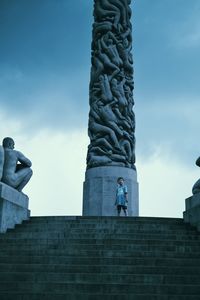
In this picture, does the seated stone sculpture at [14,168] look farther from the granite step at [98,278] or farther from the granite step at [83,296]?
the granite step at [83,296]

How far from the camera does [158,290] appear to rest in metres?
8.06

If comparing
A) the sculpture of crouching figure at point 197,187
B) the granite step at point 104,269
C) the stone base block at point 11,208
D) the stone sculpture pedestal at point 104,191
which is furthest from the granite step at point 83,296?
the stone sculpture pedestal at point 104,191

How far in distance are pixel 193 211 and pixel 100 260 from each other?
4.04 meters

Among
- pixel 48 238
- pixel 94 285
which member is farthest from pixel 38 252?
pixel 94 285

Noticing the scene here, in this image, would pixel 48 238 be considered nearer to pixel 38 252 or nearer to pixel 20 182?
pixel 38 252

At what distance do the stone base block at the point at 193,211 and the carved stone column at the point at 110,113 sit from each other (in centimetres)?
605

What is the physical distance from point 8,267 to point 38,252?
894 mm

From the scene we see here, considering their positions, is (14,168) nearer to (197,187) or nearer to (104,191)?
(197,187)

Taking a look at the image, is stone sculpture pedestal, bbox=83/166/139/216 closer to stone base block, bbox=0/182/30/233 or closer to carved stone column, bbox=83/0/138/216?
carved stone column, bbox=83/0/138/216

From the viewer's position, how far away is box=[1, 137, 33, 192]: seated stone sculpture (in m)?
12.7

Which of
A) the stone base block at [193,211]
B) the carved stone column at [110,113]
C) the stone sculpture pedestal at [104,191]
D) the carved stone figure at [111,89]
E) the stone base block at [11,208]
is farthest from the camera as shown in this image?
the carved stone figure at [111,89]

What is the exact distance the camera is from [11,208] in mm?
12109

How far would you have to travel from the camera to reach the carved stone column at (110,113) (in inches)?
742

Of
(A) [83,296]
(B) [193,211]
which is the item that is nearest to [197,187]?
(B) [193,211]
